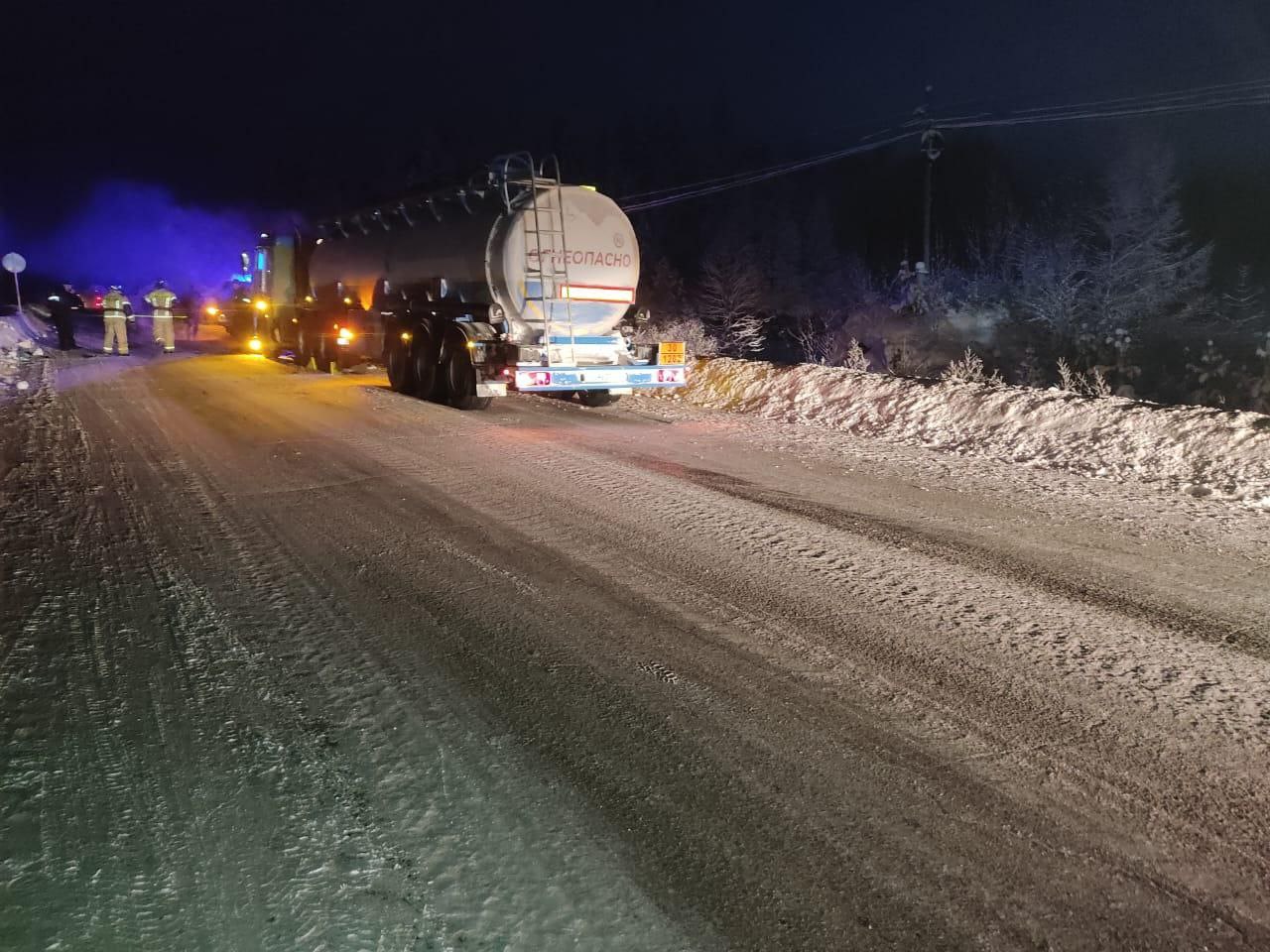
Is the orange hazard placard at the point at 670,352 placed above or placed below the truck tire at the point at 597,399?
above

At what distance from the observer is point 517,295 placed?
40.0 ft

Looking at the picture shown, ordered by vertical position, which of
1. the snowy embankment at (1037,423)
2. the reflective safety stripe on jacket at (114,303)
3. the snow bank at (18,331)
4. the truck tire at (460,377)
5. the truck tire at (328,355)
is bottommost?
the snowy embankment at (1037,423)

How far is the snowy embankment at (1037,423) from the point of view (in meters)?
8.31

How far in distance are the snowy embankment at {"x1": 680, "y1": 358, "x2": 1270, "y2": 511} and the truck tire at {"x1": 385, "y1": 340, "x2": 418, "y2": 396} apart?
503 cm

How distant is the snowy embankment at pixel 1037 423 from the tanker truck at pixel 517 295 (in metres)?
2.11

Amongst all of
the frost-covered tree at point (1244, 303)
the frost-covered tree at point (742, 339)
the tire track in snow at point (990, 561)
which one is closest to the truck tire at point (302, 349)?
the frost-covered tree at point (742, 339)

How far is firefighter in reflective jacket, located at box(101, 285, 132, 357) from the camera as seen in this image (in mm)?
23016

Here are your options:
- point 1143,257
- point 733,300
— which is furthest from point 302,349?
point 1143,257

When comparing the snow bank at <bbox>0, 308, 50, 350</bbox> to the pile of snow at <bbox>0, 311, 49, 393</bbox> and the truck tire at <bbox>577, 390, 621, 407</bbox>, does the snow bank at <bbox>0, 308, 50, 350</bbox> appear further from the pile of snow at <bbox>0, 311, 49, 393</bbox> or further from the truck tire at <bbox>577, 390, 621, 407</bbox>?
the truck tire at <bbox>577, 390, 621, 407</bbox>

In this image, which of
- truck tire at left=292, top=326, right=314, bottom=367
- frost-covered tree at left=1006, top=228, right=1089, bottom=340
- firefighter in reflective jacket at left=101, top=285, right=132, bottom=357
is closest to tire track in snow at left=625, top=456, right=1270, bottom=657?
truck tire at left=292, top=326, right=314, bottom=367

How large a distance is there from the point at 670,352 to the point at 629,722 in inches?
381

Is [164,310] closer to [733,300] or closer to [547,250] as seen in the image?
[547,250]

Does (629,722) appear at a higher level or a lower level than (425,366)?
lower

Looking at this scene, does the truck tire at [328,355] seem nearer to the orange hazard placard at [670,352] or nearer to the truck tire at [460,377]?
the truck tire at [460,377]
